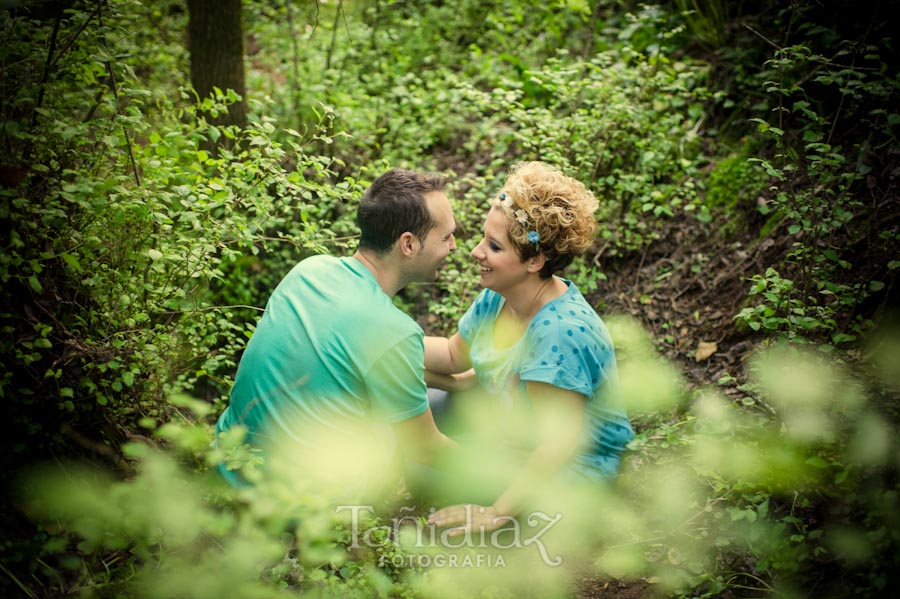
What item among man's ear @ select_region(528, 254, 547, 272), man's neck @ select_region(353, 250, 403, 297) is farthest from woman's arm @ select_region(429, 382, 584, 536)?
man's neck @ select_region(353, 250, 403, 297)

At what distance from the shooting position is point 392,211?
2.75m

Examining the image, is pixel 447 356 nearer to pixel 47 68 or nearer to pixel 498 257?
pixel 498 257

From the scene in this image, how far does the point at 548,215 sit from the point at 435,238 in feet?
1.70

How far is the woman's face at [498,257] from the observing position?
2934mm

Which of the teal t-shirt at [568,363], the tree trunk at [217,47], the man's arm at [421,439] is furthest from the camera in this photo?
the tree trunk at [217,47]

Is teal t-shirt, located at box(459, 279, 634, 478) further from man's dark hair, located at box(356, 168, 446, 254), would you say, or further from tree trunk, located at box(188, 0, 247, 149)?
tree trunk, located at box(188, 0, 247, 149)

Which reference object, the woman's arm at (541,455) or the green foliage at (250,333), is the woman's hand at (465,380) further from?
the green foliage at (250,333)

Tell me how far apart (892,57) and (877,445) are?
272 cm

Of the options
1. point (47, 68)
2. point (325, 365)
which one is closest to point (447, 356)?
point (325, 365)

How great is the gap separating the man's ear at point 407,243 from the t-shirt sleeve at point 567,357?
67 cm

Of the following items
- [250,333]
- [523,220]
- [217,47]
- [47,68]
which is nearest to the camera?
[47,68]

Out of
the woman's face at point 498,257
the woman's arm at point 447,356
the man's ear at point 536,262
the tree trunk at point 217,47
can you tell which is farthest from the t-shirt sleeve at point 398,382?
the tree trunk at point 217,47

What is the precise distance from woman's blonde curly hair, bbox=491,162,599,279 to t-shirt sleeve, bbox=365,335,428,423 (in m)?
0.75

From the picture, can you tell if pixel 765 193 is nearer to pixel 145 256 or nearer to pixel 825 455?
pixel 825 455
